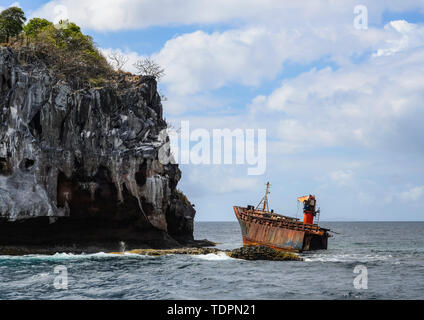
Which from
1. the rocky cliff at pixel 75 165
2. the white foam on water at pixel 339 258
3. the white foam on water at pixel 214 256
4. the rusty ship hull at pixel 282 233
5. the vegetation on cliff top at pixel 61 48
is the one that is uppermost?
the vegetation on cliff top at pixel 61 48

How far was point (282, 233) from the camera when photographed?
57.0 metres

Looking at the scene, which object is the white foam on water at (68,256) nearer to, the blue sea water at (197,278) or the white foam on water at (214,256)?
the blue sea water at (197,278)

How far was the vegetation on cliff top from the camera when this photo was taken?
47.7 metres

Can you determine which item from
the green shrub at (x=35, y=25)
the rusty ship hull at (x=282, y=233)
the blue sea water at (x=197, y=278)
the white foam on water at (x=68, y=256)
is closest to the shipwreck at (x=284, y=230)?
the rusty ship hull at (x=282, y=233)

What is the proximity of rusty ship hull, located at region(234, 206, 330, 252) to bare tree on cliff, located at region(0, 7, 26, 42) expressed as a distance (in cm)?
3496

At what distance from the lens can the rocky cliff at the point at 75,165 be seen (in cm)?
4269

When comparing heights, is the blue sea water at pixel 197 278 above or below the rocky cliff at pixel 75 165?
below

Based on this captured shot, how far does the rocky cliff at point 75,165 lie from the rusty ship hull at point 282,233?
42.5 feet

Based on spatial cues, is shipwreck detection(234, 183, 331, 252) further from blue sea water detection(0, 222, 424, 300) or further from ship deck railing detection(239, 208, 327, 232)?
blue sea water detection(0, 222, 424, 300)

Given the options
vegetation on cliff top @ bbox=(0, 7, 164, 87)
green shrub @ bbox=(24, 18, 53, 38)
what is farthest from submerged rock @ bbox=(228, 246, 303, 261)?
green shrub @ bbox=(24, 18, 53, 38)

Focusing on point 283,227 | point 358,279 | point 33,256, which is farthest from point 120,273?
point 283,227

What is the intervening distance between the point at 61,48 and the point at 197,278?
31.5 m
